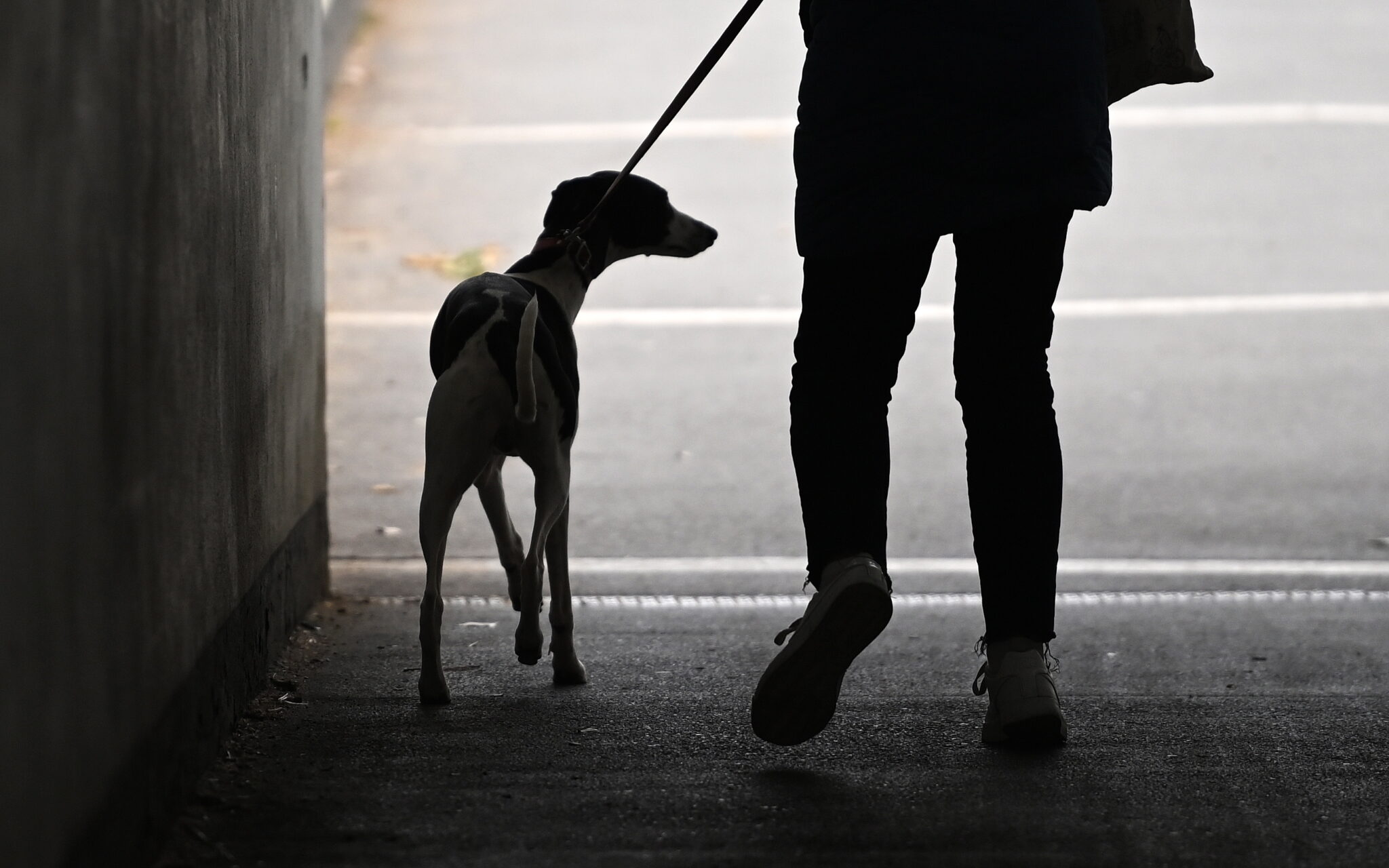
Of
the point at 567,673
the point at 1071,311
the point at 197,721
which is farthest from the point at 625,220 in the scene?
the point at 1071,311

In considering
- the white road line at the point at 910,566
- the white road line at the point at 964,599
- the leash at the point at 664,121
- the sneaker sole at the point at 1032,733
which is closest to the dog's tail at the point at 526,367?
the leash at the point at 664,121

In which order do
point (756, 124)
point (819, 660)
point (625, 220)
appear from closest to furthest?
1. point (819, 660)
2. point (625, 220)
3. point (756, 124)

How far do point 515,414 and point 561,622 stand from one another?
1.64 feet

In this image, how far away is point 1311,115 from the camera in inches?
492

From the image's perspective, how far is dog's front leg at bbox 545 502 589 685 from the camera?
345 cm

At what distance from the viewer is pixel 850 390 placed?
2.88 metres

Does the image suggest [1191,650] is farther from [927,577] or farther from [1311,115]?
[1311,115]

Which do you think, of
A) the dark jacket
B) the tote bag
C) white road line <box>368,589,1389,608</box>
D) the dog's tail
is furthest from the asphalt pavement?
the tote bag

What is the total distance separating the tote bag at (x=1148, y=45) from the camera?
2.98m

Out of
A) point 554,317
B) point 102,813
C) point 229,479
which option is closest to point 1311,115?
point 554,317

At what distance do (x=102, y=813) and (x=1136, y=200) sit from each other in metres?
9.88

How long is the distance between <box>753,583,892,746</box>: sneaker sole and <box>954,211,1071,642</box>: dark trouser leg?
0.94 feet

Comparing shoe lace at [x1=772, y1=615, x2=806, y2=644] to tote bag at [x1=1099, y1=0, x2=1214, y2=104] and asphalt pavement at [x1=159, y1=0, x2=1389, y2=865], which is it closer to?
asphalt pavement at [x1=159, y1=0, x2=1389, y2=865]

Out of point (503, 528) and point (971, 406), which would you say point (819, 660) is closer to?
point (971, 406)
